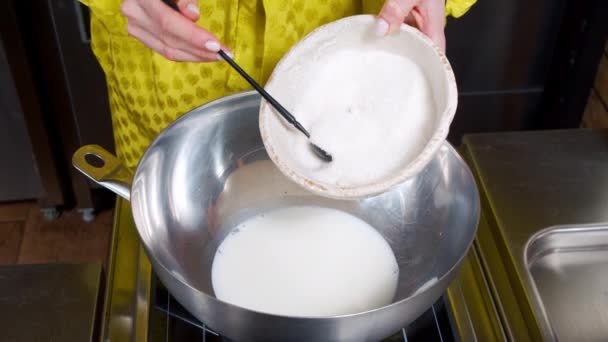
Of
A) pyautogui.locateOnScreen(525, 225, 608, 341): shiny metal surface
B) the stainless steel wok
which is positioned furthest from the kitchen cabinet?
pyautogui.locateOnScreen(525, 225, 608, 341): shiny metal surface

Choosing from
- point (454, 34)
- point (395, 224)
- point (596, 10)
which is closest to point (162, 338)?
point (395, 224)

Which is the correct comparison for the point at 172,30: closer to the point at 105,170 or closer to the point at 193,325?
the point at 105,170

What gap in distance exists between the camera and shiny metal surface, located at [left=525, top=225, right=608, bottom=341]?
59 cm

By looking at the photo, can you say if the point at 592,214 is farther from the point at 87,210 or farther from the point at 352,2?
the point at 87,210

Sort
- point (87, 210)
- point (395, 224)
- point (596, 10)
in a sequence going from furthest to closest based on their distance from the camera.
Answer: point (87, 210) < point (596, 10) < point (395, 224)

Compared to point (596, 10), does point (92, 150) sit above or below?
above

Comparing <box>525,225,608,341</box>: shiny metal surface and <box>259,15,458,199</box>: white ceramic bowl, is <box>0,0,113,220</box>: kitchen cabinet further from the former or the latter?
<box>525,225,608,341</box>: shiny metal surface

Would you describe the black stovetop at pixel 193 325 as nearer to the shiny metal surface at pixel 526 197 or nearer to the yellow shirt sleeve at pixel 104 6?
the shiny metal surface at pixel 526 197

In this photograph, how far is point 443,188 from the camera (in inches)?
24.7

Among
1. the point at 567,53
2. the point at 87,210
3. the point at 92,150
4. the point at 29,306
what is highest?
the point at 92,150

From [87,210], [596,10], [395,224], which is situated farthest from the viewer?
[87,210]

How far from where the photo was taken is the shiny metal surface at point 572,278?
23.2 inches

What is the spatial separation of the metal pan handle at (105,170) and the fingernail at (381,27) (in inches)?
10.5

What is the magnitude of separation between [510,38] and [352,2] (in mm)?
613
